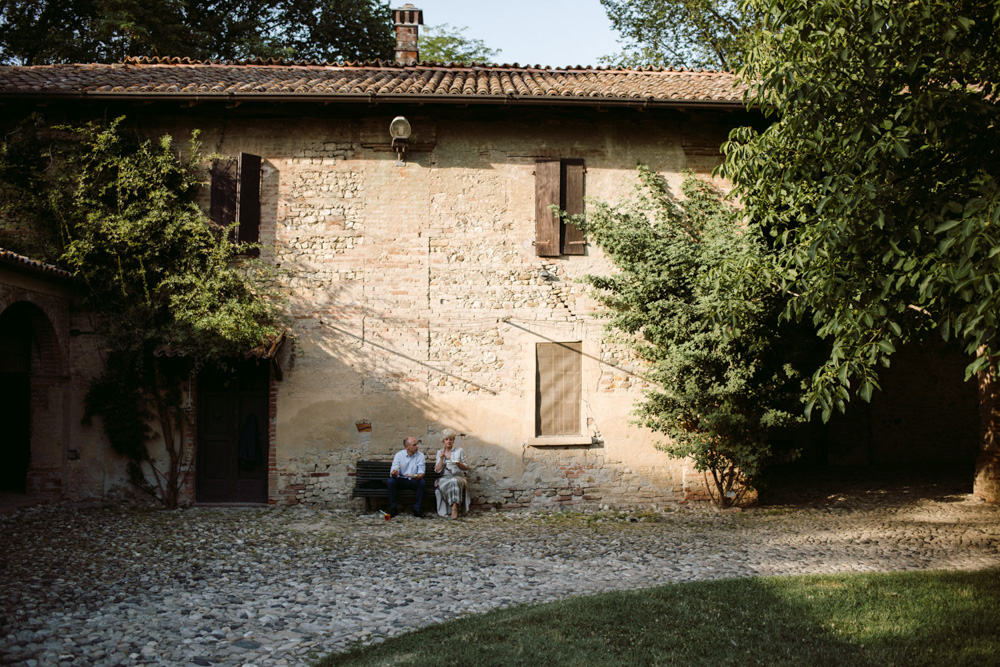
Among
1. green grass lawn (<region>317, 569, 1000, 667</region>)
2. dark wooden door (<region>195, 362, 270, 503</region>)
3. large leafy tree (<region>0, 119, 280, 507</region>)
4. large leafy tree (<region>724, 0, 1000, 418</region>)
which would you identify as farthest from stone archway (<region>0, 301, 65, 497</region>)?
large leafy tree (<region>724, 0, 1000, 418</region>)

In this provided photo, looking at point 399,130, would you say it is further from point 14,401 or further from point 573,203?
point 14,401

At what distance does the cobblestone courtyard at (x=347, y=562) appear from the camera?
4988mm

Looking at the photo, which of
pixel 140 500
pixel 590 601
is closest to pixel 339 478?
pixel 140 500

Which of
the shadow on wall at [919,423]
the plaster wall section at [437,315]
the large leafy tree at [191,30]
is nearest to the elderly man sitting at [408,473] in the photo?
the plaster wall section at [437,315]

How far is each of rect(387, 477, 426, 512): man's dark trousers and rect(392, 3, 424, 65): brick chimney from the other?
7.61m

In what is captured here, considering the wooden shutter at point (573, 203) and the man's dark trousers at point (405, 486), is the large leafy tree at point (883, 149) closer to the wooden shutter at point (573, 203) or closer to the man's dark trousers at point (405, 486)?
the wooden shutter at point (573, 203)

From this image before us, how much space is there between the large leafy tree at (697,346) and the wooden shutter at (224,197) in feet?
16.5

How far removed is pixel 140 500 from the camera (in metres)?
9.91

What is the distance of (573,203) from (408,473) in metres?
4.42

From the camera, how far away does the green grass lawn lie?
4383 millimetres

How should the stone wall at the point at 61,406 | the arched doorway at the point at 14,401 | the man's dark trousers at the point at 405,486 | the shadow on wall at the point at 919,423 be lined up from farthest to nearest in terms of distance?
the shadow on wall at the point at 919,423 → the arched doorway at the point at 14,401 → the stone wall at the point at 61,406 → the man's dark trousers at the point at 405,486

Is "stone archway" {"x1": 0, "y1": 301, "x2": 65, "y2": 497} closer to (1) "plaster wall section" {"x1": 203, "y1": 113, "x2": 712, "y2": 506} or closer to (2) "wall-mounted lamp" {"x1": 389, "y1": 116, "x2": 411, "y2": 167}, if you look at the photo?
(1) "plaster wall section" {"x1": 203, "y1": 113, "x2": 712, "y2": 506}

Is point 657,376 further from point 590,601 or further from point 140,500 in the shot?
point 140,500

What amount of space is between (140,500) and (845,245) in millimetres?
9301
